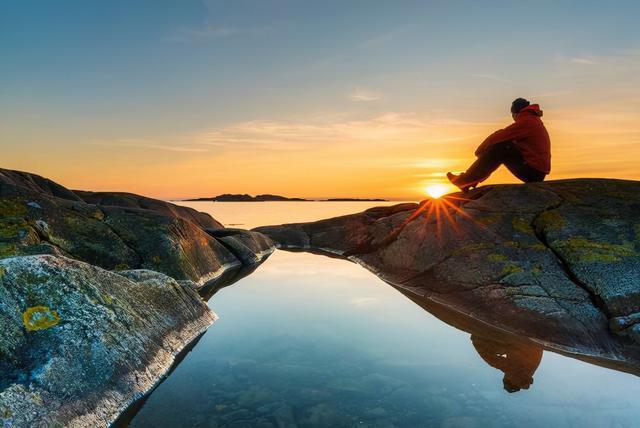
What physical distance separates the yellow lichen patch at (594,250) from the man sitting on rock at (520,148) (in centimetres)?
384

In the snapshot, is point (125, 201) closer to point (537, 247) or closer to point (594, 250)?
point (537, 247)

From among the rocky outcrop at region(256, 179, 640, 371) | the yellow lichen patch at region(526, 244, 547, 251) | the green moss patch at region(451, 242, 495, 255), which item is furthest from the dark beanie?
the yellow lichen patch at region(526, 244, 547, 251)

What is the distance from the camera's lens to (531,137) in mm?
11625

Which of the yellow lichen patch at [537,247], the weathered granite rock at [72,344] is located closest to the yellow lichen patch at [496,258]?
the yellow lichen patch at [537,247]

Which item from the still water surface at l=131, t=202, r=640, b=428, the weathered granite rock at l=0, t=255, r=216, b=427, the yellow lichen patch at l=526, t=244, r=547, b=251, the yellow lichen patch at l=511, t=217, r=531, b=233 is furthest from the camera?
the yellow lichen patch at l=511, t=217, r=531, b=233

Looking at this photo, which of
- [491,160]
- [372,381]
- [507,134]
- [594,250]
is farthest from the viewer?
[491,160]

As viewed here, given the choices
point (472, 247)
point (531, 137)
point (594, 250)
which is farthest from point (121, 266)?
point (531, 137)

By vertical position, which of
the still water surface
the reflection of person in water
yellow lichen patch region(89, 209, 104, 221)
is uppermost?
yellow lichen patch region(89, 209, 104, 221)

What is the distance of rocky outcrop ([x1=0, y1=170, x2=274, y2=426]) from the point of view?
4.05 metres

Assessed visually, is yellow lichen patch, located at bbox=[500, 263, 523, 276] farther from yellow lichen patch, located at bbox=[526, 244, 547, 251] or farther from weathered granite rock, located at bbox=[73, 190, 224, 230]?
weathered granite rock, located at bbox=[73, 190, 224, 230]

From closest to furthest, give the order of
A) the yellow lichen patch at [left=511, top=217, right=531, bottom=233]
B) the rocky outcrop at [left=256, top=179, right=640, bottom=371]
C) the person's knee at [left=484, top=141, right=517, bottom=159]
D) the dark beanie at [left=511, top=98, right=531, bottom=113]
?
the rocky outcrop at [left=256, top=179, right=640, bottom=371] < the yellow lichen patch at [left=511, top=217, right=531, bottom=233] < the person's knee at [left=484, top=141, right=517, bottom=159] < the dark beanie at [left=511, top=98, right=531, bottom=113]

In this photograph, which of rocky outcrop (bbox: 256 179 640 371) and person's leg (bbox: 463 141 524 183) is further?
person's leg (bbox: 463 141 524 183)

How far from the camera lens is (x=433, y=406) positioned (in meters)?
4.87

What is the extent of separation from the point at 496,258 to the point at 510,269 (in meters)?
0.51
